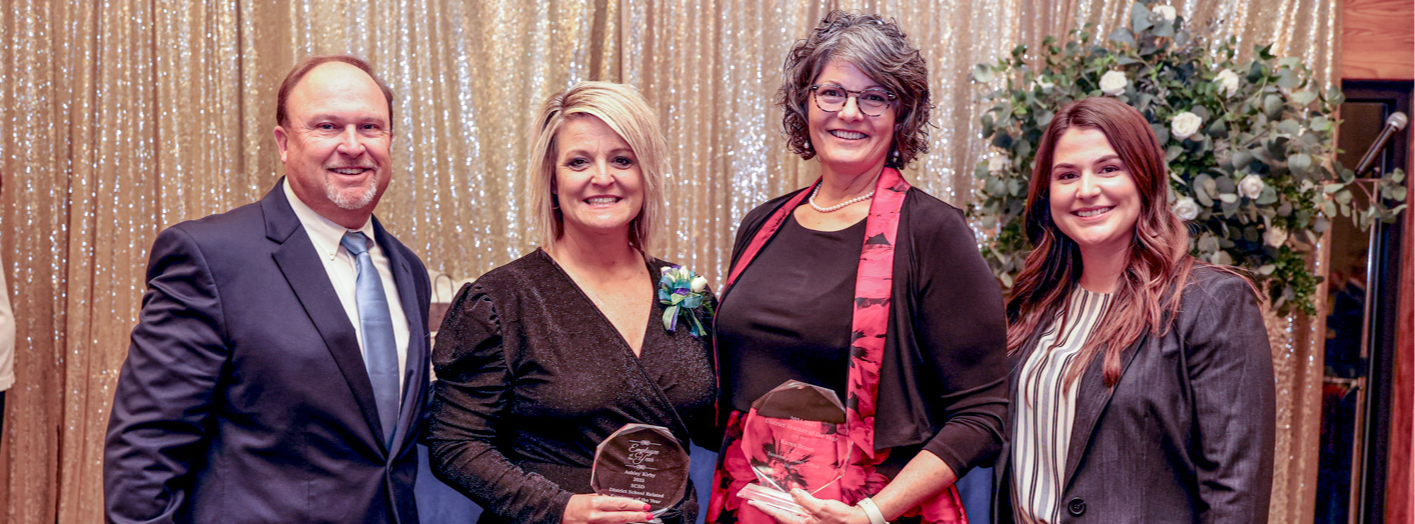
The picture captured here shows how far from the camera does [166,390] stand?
4.67 feet

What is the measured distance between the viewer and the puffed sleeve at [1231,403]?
1507mm

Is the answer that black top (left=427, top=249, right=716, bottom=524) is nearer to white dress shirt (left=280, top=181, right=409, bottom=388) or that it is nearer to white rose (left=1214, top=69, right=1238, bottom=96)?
white dress shirt (left=280, top=181, right=409, bottom=388)

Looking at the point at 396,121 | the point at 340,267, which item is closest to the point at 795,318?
the point at 340,267

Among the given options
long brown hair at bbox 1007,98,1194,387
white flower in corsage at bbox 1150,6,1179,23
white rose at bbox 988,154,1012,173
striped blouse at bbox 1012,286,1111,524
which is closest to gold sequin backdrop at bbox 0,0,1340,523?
white rose at bbox 988,154,1012,173

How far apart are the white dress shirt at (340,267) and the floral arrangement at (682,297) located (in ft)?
1.51

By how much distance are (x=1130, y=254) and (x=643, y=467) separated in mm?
952

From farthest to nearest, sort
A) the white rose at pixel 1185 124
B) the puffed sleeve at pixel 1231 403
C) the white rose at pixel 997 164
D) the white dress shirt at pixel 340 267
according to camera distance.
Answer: the white rose at pixel 997 164 → the white rose at pixel 1185 124 → the white dress shirt at pixel 340 267 → the puffed sleeve at pixel 1231 403

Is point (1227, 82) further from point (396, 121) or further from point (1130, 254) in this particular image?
point (396, 121)

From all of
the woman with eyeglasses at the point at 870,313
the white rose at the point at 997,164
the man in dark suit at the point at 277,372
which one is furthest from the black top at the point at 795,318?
the white rose at the point at 997,164

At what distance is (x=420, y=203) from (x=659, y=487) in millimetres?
2248

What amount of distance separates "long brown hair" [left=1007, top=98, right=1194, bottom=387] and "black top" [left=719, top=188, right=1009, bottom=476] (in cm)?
23

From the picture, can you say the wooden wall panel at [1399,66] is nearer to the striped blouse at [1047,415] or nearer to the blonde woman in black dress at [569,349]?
the striped blouse at [1047,415]

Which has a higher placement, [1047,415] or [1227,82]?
[1227,82]

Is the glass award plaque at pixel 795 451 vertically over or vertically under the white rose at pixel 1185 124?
under
